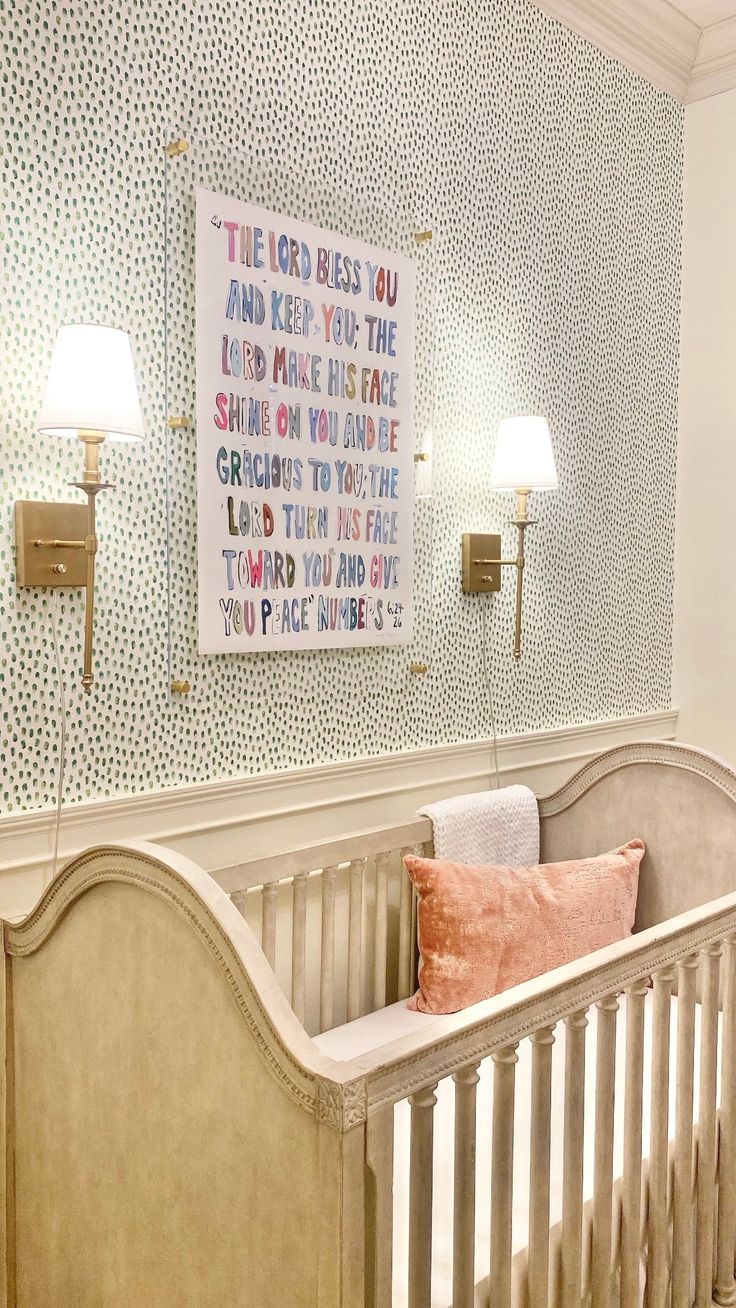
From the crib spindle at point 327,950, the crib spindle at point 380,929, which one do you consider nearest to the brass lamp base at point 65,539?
the crib spindle at point 327,950

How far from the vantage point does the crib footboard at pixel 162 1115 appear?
111 centimetres

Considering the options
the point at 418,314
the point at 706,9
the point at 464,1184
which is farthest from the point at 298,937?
the point at 706,9

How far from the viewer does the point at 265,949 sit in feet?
6.06

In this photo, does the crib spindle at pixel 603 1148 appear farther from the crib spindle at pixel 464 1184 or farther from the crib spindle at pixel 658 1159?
the crib spindle at pixel 464 1184

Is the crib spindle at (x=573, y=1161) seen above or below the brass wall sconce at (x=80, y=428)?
below

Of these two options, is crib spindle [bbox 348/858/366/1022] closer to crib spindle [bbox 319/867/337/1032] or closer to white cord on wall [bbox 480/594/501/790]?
crib spindle [bbox 319/867/337/1032]

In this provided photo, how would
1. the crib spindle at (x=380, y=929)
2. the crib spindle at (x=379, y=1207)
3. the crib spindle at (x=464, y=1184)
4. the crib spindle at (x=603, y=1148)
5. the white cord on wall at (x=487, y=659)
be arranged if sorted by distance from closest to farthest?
the crib spindle at (x=379, y=1207), the crib spindle at (x=464, y=1184), the crib spindle at (x=603, y=1148), the crib spindle at (x=380, y=929), the white cord on wall at (x=487, y=659)

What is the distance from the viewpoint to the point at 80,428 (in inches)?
56.9

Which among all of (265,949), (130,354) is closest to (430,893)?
(265,949)

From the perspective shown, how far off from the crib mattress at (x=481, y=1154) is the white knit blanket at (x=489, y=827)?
0.33 m

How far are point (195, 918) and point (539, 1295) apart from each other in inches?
26.8

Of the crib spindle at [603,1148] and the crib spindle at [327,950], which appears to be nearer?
the crib spindle at [603,1148]

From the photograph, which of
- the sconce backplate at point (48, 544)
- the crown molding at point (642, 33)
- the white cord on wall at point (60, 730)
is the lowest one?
the white cord on wall at point (60, 730)

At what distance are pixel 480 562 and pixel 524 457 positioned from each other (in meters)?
0.24
